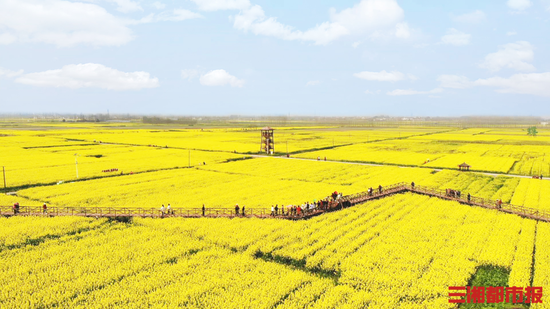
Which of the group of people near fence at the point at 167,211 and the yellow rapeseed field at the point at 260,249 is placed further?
the group of people near fence at the point at 167,211

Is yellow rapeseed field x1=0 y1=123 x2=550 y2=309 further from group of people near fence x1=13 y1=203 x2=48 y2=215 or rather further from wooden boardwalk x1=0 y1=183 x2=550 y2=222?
group of people near fence x1=13 y1=203 x2=48 y2=215

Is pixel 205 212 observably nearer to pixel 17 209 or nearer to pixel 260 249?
pixel 260 249

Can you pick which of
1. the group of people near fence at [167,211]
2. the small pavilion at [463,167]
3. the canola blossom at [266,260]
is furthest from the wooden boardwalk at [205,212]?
the small pavilion at [463,167]

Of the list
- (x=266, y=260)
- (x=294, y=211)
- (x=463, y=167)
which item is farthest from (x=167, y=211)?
(x=463, y=167)

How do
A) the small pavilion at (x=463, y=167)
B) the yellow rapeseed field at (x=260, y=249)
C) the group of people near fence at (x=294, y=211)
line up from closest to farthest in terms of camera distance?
the yellow rapeseed field at (x=260, y=249) → the group of people near fence at (x=294, y=211) → the small pavilion at (x=463, y=167)

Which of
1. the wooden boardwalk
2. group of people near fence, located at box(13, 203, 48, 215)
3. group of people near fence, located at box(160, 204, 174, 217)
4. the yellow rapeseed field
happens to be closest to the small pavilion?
the yellow rapeseed field

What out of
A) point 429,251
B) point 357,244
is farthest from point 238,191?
point 429,251

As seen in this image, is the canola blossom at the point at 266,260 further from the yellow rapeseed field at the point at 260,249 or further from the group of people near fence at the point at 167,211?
the group of people near fence at the point at 167,211

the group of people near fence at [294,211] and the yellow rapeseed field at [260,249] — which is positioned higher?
the group of people near fence at [294,211]

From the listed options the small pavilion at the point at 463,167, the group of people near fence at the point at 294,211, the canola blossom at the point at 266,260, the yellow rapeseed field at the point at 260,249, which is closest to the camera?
the canola blossom at the point at 266,260

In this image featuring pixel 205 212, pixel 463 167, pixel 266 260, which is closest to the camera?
pixel 266 260

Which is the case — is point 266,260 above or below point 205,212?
below

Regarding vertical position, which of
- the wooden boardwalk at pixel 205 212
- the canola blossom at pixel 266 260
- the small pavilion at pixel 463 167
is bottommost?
the canola blossom at pixel 266 260

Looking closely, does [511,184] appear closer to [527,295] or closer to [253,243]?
[527,295]
